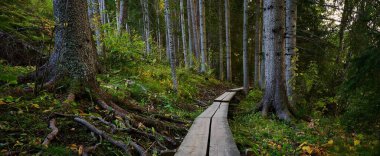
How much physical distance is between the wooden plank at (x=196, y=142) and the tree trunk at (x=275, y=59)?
10.3 feet

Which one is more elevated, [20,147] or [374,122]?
[374,122]

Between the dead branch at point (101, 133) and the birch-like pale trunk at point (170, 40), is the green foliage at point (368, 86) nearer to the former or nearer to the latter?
the dead branch at point (101, 133)

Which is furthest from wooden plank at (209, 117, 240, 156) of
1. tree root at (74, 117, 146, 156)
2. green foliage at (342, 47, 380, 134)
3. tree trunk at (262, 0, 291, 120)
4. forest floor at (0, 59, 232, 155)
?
tree trunk at (262, 0, 291, 120)

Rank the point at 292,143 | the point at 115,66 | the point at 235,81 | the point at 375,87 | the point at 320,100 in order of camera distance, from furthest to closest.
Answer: the point at 235,81
the point at 115,66
the point at 320,100
the point at 292,143
the point at 375,87

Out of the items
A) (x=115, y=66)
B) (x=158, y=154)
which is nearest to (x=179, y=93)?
(x=115, y=66)

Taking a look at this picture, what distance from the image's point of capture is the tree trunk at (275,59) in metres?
7.75

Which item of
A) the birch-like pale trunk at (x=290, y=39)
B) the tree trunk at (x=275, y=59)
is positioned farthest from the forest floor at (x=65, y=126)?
the birch-like pale trunk at (x=290, y=39)

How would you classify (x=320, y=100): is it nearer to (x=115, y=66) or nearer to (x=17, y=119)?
(x=115, y=66)

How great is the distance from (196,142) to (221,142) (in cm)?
36

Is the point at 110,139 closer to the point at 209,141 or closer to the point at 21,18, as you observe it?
the point at 209,141

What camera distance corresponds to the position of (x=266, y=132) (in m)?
6.01

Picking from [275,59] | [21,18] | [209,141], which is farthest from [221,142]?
[21,18]

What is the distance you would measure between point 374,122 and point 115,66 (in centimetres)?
882

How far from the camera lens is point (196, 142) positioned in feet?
13.1
